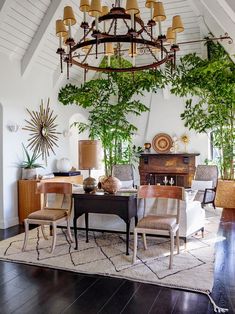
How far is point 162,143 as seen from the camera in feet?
30.4

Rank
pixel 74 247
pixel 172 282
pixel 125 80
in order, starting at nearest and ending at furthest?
pixel 172 282 → pixel 74 247 → pixel 125 80

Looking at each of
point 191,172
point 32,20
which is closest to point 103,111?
point 32,20

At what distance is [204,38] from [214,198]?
11.8 ft

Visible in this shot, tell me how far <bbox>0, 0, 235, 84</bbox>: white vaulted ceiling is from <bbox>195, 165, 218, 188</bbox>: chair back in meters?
2.61

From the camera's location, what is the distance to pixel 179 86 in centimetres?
705

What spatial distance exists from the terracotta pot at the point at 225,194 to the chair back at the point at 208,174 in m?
0.19

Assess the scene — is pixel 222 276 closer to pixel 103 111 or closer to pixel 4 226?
pixel 4 226

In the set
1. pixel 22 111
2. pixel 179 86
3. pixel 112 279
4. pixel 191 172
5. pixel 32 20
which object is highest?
pixel 32 20

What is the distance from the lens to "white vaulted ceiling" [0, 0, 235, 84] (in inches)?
194

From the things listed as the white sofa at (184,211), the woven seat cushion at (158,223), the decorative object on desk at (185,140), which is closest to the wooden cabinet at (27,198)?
the white sofa at (184,211)

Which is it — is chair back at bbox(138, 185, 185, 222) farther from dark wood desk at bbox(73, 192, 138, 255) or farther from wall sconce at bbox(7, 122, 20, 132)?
wall sconce at bbox(7, 122, 20, 132)

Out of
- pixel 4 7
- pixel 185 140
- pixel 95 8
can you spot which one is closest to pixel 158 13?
pixel 95 8

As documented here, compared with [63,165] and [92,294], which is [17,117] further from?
[92,294]

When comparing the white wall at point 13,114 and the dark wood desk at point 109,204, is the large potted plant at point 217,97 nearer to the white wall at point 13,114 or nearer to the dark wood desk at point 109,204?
the white wall at point 13,114
